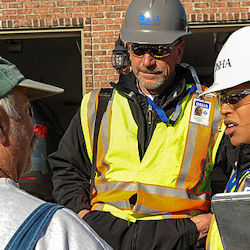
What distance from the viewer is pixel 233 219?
1.58 m

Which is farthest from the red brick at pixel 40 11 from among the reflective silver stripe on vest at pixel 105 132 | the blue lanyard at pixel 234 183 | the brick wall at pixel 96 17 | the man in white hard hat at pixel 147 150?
the blue lanyard at pixel 234 183

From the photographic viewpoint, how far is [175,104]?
3.18 metres

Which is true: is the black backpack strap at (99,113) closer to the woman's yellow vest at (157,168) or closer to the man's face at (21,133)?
the woman's yellow vest at (157,168)

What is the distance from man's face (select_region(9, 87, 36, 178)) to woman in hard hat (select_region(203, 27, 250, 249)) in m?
1.09

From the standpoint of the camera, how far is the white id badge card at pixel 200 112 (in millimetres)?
3117

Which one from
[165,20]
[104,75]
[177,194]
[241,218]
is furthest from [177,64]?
[104,75]

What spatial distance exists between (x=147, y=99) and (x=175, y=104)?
184mm

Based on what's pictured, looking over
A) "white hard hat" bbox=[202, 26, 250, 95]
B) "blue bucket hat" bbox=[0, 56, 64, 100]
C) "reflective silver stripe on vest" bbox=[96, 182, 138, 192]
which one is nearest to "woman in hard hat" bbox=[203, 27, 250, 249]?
"white hard hat" bbox=[202, 26, 250, 95]

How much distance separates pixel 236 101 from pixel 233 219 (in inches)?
41.5

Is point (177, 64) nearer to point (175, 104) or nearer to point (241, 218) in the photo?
point (175, 104)

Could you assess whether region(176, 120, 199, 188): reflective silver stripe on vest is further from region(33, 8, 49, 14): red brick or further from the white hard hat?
region(33, 8, 49, 14): red brick

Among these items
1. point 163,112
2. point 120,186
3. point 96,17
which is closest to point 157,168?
point 120,186

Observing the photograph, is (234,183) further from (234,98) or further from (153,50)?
(153,50)

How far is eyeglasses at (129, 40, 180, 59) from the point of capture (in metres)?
3.24
